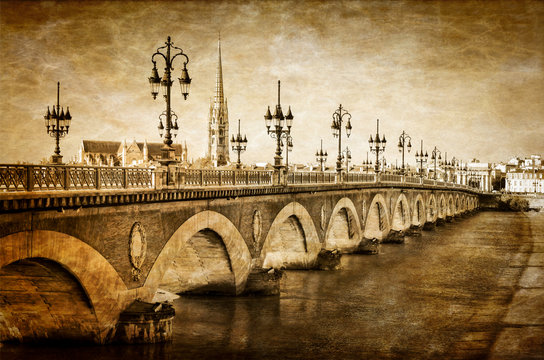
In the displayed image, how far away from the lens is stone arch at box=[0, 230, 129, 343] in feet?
42.9

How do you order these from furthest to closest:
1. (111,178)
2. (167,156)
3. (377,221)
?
(377,221)
(167,156)
(111,178)

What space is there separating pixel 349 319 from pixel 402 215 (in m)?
36.6

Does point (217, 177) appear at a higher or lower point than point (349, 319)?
higher

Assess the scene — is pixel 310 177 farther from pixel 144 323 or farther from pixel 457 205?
pixel 457 205

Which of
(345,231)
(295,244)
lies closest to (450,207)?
(345,231)

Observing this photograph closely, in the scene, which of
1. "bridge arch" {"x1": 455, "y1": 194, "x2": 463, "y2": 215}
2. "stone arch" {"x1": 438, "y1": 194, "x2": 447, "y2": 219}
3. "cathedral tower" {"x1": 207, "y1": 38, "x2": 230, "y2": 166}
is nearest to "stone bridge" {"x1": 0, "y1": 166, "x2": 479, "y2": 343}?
"stone arch" {"x1": 438, "y1": 194, "x2": 447, "y2": 219}

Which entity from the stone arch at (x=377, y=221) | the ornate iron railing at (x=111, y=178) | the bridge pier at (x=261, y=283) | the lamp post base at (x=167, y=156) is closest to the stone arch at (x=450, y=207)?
the stone arch at (x=377, y=221)

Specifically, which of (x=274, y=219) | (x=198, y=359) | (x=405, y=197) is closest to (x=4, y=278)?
(x=198, y=359)

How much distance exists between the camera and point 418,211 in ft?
218

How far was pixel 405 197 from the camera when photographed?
189ft

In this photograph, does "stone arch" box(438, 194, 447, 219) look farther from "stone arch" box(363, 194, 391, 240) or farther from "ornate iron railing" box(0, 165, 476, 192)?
"ornate iron railing" box(0, 165, 476, 192)

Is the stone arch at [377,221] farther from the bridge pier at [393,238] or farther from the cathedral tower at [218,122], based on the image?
the cathedral tower at [218,122]

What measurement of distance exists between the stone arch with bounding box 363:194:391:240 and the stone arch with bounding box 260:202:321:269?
47.7 feet

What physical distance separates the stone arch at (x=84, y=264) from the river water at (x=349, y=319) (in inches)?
34.3
